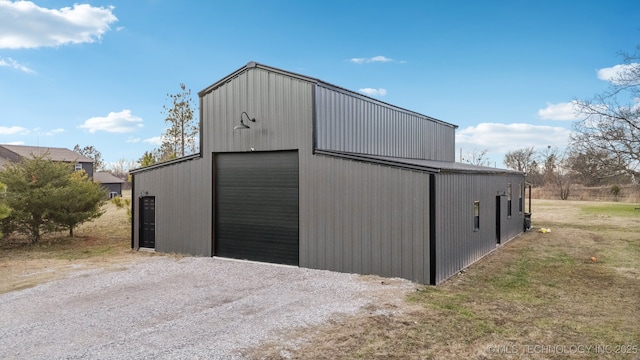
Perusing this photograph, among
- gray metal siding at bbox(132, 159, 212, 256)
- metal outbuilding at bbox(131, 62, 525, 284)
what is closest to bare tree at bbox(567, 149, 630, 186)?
metal outbuilding at bbox(131, 62, 525, 284)

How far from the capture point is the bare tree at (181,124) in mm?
24734

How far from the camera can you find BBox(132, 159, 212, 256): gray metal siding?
10.9 metres

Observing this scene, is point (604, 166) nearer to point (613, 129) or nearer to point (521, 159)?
point (613, 129)

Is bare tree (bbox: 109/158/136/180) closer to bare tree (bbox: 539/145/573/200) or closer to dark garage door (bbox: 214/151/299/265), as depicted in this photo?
bare tree (bbox: 539/145/573/200)

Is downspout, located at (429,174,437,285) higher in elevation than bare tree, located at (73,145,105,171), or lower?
lower

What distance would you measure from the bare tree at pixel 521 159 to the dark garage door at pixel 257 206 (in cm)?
4341

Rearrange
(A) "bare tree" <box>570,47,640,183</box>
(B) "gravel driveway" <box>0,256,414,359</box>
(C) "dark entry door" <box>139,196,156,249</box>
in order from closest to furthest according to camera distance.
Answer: (B) "gravel driveway" <box>0,256,414,359</box>
(C) "dark entry door" <box>139,196,156,249</box>
(A) "bare tree" <box>570,47,640,183</box>

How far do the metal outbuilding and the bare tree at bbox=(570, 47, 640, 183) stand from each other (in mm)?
6941

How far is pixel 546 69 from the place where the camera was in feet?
57.7

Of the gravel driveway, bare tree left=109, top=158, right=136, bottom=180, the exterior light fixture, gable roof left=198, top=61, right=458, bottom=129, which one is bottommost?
the gravel driveway

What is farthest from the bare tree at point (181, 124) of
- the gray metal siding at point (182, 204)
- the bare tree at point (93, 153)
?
the bare tree at point (93, 153)

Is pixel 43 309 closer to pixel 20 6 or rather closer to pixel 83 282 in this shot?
pixel 83 282

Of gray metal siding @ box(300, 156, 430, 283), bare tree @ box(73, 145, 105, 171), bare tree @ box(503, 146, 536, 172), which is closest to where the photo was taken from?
gray metal siding @ box(300, 156, 430, 283)

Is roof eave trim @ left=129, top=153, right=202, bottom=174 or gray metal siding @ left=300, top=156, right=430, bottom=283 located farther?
roof eave trim @ left=129, top=153, right=202, bottom=174
